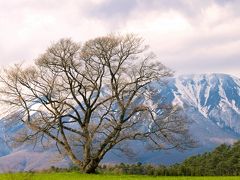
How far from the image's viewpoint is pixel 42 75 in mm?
51500

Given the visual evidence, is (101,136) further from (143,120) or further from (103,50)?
A: (103,50)

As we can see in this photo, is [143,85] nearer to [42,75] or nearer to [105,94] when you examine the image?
[105,94]

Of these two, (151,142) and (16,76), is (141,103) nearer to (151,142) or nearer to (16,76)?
(151,142)

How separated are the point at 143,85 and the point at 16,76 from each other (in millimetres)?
13446

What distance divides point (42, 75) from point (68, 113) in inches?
195

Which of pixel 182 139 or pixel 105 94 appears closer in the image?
pixel 182 139

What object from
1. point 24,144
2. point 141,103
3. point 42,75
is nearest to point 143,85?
point 141,103

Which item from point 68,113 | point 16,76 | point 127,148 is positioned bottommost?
point 127,148

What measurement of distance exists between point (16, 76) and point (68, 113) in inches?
266

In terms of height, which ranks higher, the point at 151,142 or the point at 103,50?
the point at 103,50

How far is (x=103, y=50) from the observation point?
49.4 metres

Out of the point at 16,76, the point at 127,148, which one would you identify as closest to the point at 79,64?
the point at 16,76

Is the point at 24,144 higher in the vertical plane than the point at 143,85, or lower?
lower

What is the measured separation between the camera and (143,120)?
50219mm
